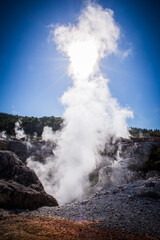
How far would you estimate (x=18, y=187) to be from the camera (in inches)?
374

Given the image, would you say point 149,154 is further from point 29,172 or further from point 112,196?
point 29,172

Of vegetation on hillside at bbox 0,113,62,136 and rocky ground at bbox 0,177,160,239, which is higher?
vegetation on hillside at bbox 0,113,62,136

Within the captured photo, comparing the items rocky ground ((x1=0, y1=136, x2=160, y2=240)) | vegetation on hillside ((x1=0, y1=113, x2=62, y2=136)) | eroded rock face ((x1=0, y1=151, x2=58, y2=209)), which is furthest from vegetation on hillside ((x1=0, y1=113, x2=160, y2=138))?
rocky ground ((x1=0, y1=136, x2=160, y2=240))

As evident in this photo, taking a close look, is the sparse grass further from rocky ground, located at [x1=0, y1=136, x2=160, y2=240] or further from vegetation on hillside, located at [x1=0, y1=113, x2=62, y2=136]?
vegetation on hillside, located at [x1=0, y1=113, x2=62, y2=136]

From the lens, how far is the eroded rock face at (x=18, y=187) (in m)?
8.71

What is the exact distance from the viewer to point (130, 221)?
6.14 m

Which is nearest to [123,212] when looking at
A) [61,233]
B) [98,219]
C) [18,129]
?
[98,219]

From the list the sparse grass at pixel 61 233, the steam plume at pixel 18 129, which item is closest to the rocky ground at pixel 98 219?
the sparse grass at pixel 61 233

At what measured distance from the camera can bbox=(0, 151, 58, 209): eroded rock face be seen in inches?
343

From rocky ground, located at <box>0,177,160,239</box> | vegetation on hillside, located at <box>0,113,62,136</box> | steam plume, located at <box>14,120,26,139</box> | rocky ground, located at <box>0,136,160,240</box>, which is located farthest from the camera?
steam plume, located at <box>14,120,26,139</box>

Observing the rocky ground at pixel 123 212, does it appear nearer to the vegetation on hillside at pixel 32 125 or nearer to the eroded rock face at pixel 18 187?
the eroded rock face at pixel 18 187

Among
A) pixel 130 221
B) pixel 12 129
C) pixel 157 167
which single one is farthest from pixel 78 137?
pixel 12 129

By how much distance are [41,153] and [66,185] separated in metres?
9.99

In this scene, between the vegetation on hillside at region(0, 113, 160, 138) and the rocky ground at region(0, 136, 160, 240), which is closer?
the rocky ground at region(0, 136, 160, 240)
